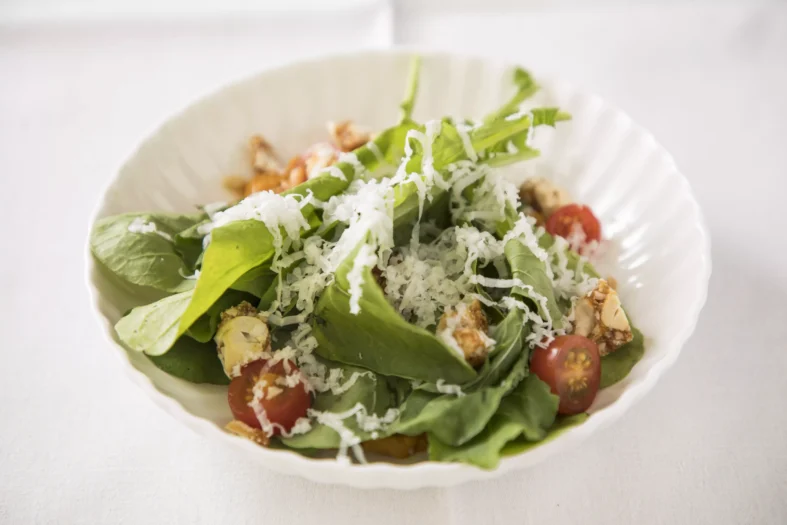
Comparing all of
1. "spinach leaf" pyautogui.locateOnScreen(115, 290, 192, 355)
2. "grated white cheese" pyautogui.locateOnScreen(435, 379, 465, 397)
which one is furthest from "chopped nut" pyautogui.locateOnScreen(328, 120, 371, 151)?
"grated white cheese" pyautogui.locateOnScreen(435, 379, 465, 397)

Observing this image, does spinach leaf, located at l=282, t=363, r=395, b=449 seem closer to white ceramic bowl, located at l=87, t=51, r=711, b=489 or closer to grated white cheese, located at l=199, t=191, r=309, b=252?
white ceramic bowl, located at l=87, t=51, r=711, b=489

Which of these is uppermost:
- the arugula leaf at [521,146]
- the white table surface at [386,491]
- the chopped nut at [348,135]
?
the arugula leaf at [521,146]

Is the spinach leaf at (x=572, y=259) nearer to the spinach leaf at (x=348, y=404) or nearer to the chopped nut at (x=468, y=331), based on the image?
the chopped nut at (x=468, y=331)

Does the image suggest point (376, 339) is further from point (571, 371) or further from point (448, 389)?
point (571, 371)

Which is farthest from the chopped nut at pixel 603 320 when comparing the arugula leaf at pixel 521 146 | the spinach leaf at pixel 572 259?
the arugula leaf at pixel 521 146

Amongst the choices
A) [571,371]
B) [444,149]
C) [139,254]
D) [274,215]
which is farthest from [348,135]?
[571,371]

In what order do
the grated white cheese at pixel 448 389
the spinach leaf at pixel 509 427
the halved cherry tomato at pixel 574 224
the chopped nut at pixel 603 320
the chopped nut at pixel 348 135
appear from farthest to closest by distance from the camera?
1. the chopped nut at pixel 348 135
2. the halved cherry tomato at pixel 574 224
3. the chopped nut at pixel 603 320
4. the grated white cheese at pixel 448 389
5. the spinach leaf at pixel 509 427

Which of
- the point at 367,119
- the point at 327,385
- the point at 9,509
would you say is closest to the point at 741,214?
the point at 367,119
